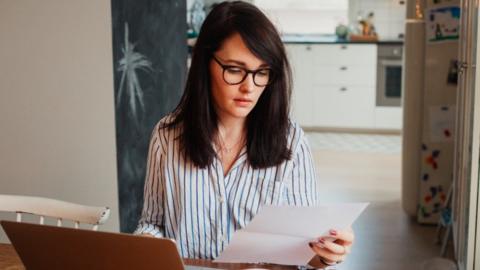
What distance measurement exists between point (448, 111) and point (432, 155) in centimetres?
28

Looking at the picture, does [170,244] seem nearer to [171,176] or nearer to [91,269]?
[91,269]

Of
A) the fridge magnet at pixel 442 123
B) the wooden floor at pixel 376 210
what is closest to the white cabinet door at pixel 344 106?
the wooden floor at pixel 376 210

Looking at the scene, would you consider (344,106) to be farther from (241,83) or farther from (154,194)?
(241,83)

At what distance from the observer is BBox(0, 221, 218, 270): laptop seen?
114 centimetres

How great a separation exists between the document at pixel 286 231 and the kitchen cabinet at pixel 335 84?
585cm

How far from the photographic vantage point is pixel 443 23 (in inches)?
169

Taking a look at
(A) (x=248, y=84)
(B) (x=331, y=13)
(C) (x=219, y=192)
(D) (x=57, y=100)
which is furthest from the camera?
(B) (x=331, y=13)

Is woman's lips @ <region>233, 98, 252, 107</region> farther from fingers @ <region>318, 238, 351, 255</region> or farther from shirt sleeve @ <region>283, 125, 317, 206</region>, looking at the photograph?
fingers @ <region>318, 238, 351, 255</region>

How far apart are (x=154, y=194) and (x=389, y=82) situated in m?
5.84

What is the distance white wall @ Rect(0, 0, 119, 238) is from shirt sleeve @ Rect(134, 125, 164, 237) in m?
1.02

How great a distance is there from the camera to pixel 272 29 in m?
1.59

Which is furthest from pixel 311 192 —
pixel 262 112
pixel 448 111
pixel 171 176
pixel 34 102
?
pixel 448 111

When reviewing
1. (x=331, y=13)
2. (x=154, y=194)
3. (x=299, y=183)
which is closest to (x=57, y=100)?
(x=154, y=194)

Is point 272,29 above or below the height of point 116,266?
above
